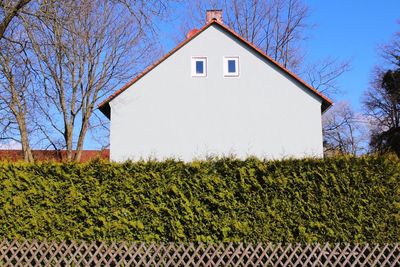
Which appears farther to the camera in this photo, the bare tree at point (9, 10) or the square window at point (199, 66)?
the square window at point (199, 66)

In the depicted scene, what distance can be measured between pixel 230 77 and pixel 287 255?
10.8m

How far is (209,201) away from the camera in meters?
7.25

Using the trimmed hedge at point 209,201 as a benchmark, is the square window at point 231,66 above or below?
above

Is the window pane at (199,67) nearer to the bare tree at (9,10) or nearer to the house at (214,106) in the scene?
the house at (214,106)

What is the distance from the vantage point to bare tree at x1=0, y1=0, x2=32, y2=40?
1021cm

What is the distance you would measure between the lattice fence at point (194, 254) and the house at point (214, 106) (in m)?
9.35

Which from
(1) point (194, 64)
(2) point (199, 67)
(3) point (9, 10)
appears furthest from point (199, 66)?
(3) point (9, 10)

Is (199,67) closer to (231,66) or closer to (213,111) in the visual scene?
(231,66)

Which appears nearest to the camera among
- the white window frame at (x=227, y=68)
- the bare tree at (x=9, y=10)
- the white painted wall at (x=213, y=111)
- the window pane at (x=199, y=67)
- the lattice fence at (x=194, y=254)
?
the lattice fence at (x=194, y=254)

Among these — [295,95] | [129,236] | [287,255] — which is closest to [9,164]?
[129,236]

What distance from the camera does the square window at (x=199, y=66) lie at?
55.5 feet

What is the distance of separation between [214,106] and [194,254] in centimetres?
1049

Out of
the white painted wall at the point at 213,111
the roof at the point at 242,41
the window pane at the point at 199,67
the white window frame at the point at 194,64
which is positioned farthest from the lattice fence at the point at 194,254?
the window pane at the point at 199,67

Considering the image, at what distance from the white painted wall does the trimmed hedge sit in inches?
355
